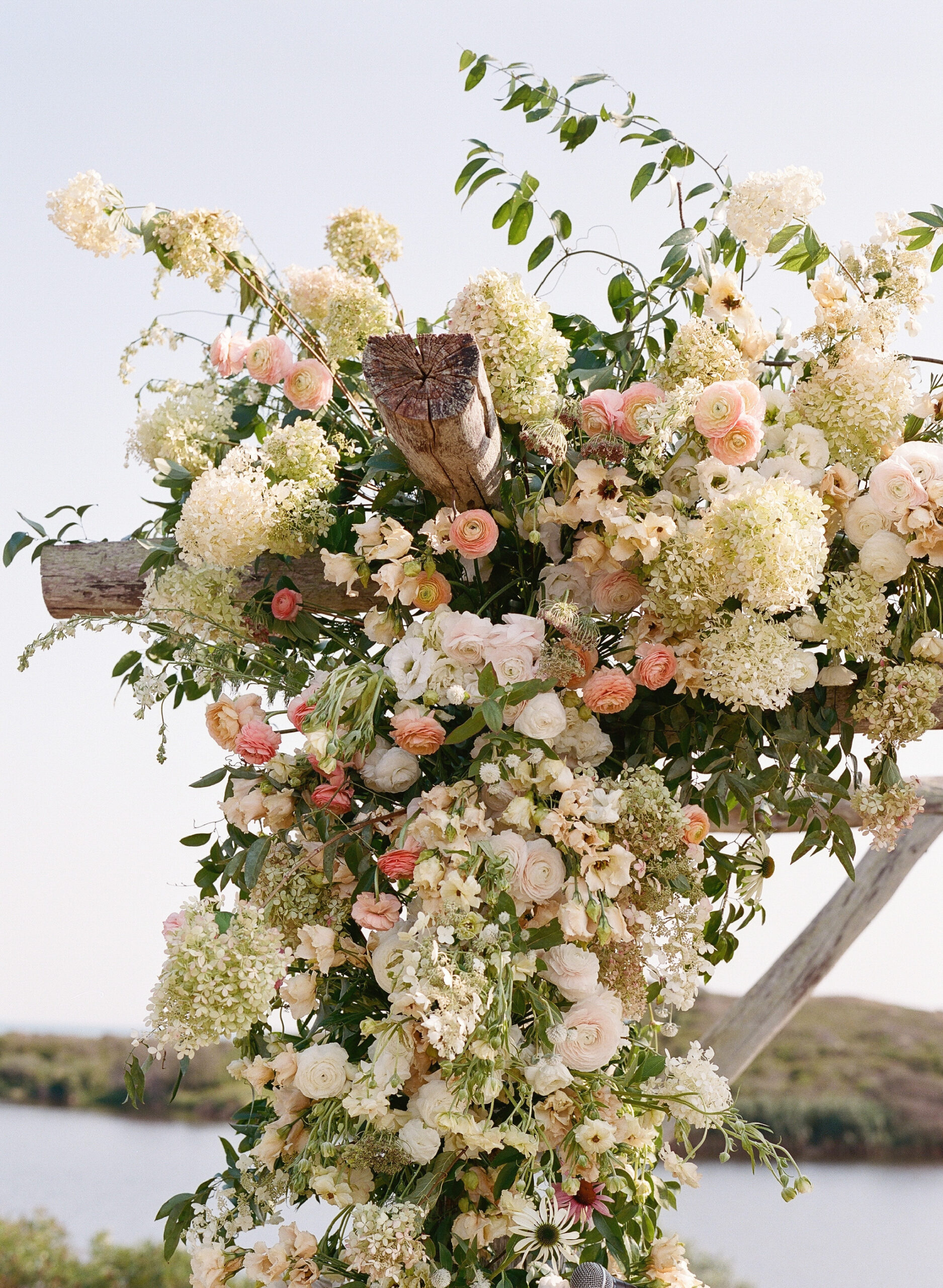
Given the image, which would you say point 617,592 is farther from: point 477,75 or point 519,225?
point 477,75

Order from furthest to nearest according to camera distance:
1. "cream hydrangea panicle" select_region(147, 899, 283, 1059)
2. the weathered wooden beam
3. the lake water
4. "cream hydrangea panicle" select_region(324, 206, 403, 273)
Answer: the lake water, the weathered wooden beam, "cream hydrangea panicle" select_region(324, 206, 403, 273), "cream hydrangea panicle" select_region(147, 899, 283, 1059)

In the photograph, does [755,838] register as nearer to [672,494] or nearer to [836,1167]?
[672,494]

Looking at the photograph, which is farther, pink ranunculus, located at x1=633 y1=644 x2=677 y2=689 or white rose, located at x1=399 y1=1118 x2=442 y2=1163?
pink ranunculus, located at x1=633 y1=644 x2=677 y2=689

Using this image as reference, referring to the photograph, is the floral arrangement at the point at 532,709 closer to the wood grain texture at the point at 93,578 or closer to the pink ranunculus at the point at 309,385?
the pink ranunculus at the point at 309,385

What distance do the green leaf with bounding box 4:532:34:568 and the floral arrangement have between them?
0.32 meters

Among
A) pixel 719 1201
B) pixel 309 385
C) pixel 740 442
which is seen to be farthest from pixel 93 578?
pixel 719 1201

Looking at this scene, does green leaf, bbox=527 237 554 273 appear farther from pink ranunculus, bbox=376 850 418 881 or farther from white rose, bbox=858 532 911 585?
pink ranunculus, bbox=376 850 418 881

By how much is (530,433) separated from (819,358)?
1.55ft

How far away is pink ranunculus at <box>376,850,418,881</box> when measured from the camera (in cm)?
117

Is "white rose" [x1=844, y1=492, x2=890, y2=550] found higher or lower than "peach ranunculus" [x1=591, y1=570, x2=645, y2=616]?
higher

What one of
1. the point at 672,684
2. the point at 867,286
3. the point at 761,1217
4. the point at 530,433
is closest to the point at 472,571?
the point at 530,433

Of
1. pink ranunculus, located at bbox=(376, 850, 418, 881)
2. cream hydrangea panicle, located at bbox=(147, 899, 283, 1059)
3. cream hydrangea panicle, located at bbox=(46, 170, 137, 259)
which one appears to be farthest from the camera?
cream hydrangea panicle, located at bbox=(46, 170, 137, 259)

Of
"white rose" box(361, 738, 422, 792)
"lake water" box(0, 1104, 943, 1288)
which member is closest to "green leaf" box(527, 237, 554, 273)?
"white rose" box(361, 738, 422, 792)

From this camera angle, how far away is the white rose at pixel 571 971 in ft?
3.98
